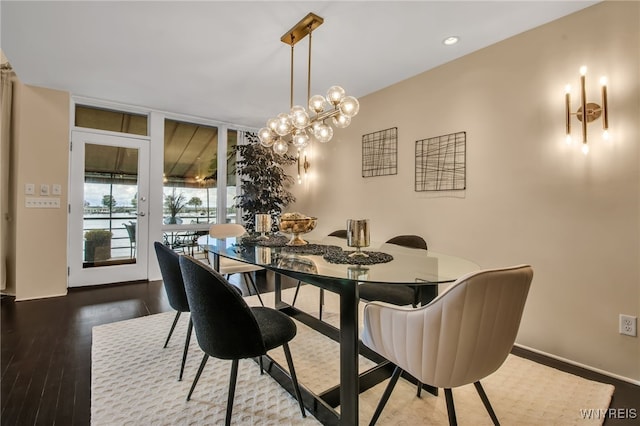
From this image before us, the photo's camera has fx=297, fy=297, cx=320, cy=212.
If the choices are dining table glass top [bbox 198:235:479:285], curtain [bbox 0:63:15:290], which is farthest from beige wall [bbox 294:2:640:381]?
curtain [bbox 0:63:15:290]

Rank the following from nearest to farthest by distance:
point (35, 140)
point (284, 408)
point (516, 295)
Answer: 1. point (516, 295)
2. point (284, 408)
3. point (35, 140)

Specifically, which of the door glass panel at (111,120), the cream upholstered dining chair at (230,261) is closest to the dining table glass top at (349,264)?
the cream upholstered dining chair at (230,261)

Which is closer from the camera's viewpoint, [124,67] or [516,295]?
[516,295]

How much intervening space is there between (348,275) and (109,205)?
12.8ft

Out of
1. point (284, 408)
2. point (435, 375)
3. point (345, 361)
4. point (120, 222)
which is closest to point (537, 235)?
point (435, 375)

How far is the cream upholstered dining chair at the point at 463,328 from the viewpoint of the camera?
1.03 metres

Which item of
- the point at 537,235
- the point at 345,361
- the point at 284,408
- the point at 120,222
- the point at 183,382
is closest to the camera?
the point at 345,361

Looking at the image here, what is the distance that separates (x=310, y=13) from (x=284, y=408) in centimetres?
247

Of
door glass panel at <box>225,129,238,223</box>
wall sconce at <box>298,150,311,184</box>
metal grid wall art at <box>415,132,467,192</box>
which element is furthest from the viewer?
door glass panel at <box>225,129,238,223</box>

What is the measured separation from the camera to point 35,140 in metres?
3.30

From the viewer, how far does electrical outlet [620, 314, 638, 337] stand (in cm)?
183

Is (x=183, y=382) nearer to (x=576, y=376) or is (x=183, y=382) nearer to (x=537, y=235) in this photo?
(x=576, y=376)

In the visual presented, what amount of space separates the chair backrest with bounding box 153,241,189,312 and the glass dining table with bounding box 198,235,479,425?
30 centimetres

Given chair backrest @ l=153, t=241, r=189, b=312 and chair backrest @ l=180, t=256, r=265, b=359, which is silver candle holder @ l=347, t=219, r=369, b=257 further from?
chair backrest @ l=153, t=241, r=189, b=312
